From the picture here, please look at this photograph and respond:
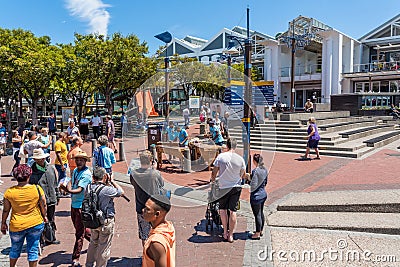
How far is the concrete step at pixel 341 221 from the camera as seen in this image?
5.38 m

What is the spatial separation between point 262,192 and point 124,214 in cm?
284

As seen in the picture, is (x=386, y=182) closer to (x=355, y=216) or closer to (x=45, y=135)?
(x=355, y=216)

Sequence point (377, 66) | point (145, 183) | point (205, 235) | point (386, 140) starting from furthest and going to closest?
point (377, 66) < point (386, 140) < point (205, 235) < point (145, 183)

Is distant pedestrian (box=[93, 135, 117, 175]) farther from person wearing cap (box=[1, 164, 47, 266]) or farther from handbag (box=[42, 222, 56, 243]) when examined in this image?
person wearing cap (box=[1, 164, 47, 266])

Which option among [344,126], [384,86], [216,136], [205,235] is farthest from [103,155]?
[384,86]

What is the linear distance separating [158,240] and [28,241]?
2294 mm

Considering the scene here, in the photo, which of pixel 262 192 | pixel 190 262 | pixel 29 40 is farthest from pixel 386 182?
pixel 29 40

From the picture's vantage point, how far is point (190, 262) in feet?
14.4

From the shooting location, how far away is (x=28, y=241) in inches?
151

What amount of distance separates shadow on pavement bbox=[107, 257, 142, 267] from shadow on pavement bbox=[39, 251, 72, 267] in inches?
22.7

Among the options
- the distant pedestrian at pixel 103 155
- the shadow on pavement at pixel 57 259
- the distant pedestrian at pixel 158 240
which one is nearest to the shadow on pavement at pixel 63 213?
the distant pedestrian at pixel 103 155

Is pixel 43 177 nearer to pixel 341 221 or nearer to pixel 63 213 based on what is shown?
pixel 63 213

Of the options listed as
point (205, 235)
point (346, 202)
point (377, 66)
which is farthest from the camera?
point (377, 66)

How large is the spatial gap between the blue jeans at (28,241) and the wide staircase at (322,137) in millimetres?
8412
